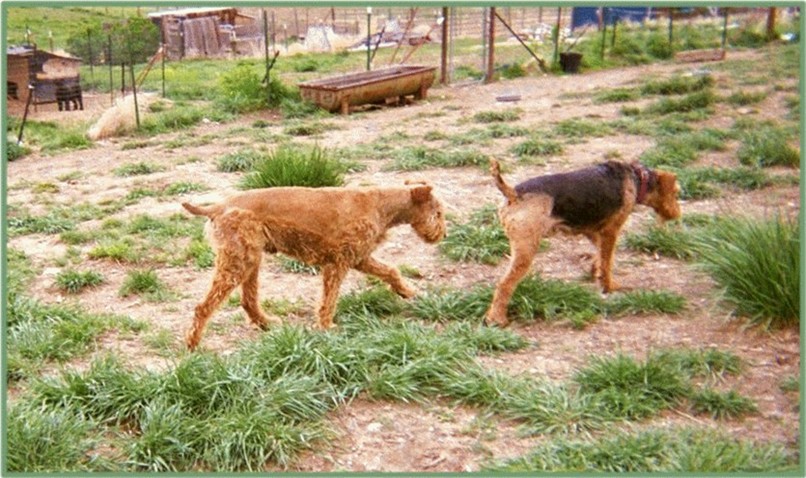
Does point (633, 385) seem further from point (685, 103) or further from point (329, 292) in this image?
point (685, 103)

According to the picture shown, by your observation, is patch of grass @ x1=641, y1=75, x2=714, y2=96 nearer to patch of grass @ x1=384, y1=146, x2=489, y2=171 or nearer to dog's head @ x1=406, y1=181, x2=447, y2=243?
patch of grass @ x1=384, y1=146, x2=489, y2=171

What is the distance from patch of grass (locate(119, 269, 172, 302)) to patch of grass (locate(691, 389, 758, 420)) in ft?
14.5

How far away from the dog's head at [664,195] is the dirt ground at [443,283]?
1.63ft

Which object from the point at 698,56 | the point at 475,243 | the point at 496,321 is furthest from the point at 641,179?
the point at 698,56

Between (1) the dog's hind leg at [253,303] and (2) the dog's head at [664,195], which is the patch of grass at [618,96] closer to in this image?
(2) the dog's head at [664,195]

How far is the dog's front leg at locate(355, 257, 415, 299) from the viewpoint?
7.06m

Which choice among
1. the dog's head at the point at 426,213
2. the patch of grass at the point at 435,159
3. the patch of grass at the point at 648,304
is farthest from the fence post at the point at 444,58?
the patch of grass at the point at 648,304

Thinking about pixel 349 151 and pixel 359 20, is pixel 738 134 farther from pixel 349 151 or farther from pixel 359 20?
pixel 359 20

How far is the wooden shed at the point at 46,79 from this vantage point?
13789 mm

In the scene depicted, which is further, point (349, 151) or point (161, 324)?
point (349, 151)

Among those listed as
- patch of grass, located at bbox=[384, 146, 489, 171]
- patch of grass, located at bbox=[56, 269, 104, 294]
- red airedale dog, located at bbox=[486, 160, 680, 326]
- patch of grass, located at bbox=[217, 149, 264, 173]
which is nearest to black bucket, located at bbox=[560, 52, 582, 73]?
patch of grass, located at bbox=[384, 146, 489, 171]

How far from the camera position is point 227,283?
627 cm

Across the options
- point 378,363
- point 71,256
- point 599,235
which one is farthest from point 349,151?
point 378,363

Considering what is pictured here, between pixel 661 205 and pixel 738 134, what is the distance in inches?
166
